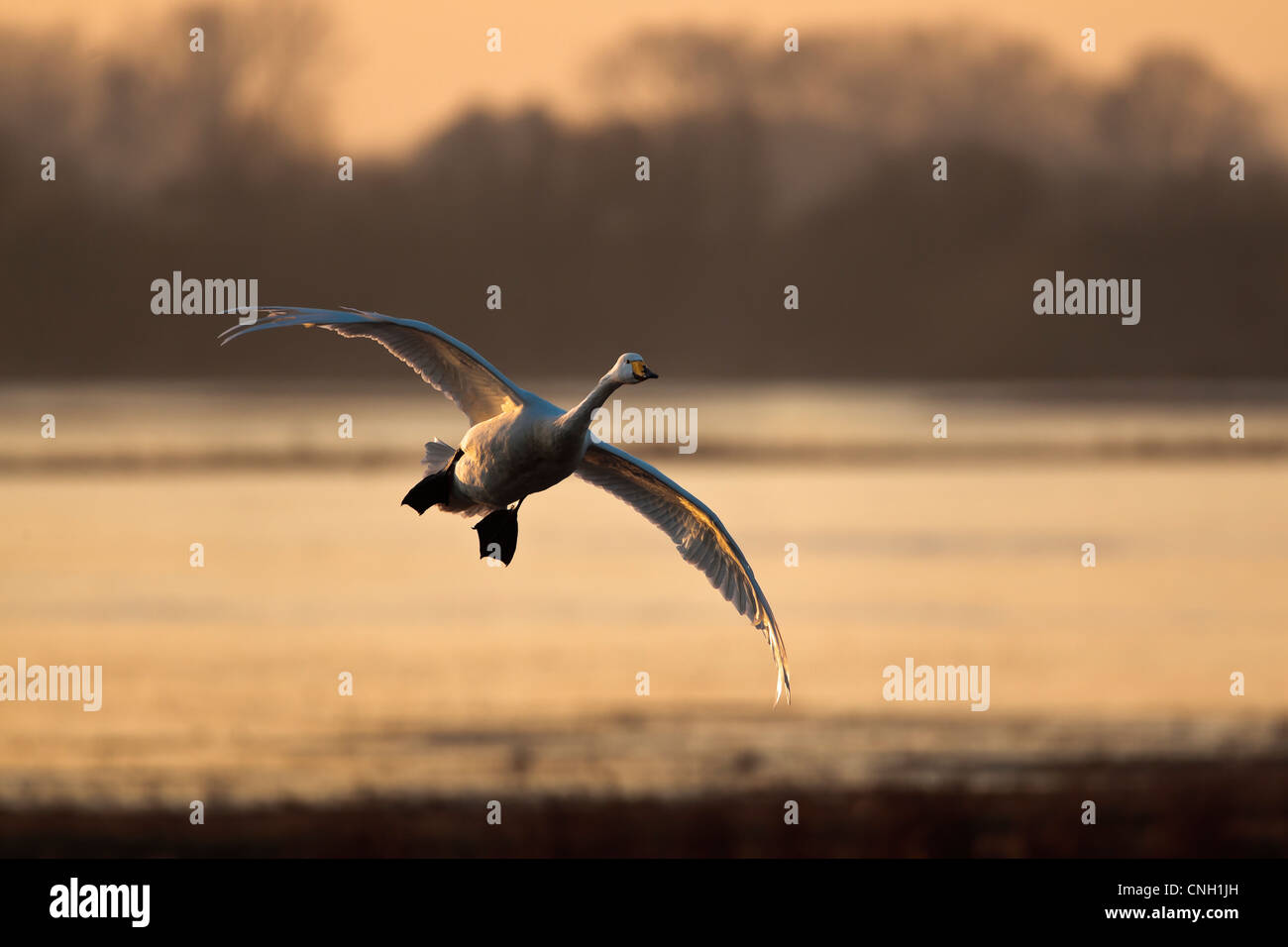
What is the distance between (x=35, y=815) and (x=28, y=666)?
366 inches

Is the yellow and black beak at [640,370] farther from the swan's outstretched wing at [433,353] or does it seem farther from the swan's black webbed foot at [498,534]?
the swan's black webbed foot at [498,534]

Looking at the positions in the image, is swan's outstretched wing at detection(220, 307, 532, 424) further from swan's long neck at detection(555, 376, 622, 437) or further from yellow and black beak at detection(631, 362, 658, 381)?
yellow and black beak at detection(631, 362, 658, 381)

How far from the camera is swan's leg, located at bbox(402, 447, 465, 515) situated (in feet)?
57.0

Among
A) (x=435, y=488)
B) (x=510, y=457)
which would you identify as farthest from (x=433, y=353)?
(x=510, y=457)

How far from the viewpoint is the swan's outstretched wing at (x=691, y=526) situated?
18609 mm

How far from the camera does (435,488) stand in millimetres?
17500

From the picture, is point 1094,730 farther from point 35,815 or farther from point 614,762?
point 35,815

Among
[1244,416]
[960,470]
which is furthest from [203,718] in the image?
[1244,416]

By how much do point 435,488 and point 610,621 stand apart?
25254 mm

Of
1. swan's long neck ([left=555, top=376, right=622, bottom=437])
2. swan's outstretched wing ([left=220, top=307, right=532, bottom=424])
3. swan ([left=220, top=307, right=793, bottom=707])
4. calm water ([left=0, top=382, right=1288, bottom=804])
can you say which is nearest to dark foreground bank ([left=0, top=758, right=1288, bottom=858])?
calm water ([left=0, top=382, right=1288, bottom=804])

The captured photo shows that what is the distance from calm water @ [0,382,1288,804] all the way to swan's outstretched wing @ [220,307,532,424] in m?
11.8

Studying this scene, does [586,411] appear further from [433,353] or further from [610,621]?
[610,621]

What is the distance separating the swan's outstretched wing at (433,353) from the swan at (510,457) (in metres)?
0.01

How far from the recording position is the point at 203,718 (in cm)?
3319
